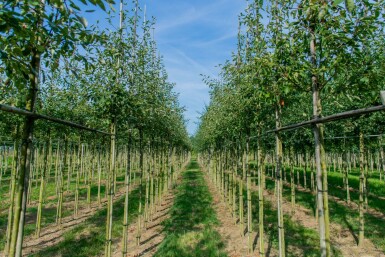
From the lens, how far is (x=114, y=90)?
20.2 feet

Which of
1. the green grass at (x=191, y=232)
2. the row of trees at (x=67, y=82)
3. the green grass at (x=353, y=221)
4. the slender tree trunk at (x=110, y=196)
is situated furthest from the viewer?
the green grass at (x=353, y=221)

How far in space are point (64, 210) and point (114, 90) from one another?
32.5ft

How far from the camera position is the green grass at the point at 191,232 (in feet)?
26.2

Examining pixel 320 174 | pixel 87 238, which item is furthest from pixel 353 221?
pixel 87 238

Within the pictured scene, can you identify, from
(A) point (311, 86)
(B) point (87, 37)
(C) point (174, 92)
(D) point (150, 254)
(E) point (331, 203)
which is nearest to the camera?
(B) point (87, 37)

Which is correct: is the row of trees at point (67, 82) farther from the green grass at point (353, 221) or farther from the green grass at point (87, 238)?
the green grass at point (353, 221)

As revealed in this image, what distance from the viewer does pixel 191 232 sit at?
970cm

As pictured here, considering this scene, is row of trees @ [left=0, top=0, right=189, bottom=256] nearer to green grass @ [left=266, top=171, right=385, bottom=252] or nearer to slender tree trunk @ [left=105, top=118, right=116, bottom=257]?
slender tree trunk @ [left=105, top=118, right=116, bottom=257]

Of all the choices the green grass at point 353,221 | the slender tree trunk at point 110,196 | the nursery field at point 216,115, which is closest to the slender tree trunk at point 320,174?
the nursery field at point 216,115

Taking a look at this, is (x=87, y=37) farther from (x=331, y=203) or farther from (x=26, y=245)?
(x=331, y=203)

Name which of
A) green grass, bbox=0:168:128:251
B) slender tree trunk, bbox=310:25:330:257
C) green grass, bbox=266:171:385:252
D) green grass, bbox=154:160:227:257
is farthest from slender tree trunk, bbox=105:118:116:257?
green grass, bbox=266:171:385:252

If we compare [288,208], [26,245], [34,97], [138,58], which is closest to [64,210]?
[26,245]

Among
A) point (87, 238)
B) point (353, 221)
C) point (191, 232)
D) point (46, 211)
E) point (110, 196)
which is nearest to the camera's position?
point (110, 196)

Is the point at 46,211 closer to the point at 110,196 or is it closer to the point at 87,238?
the point at 87,238
